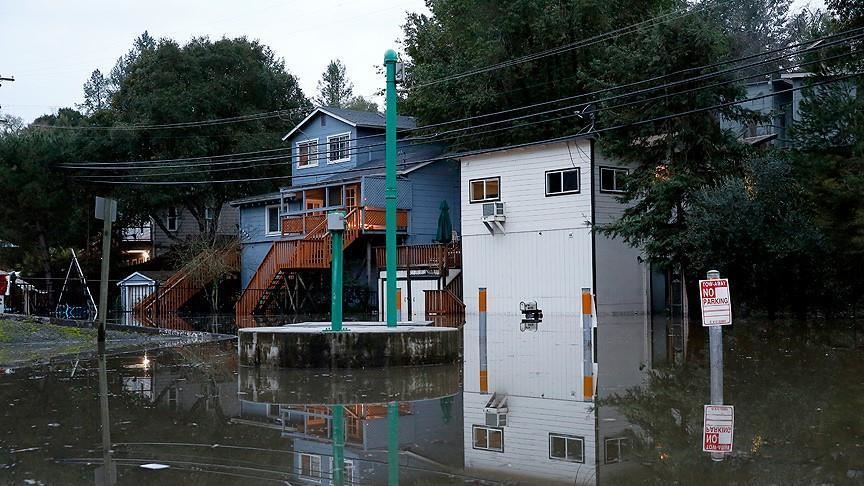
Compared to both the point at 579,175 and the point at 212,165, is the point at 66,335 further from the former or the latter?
the point at 212,165

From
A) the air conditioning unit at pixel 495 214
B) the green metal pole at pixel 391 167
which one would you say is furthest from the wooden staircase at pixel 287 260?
the green metal pole at pixel 391 167

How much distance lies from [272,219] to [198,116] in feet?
26.4

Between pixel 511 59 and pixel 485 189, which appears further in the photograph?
pixel 511 59

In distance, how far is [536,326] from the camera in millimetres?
28406

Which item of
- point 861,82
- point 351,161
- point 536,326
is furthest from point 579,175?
point 351,161

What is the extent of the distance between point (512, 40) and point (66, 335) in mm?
26527

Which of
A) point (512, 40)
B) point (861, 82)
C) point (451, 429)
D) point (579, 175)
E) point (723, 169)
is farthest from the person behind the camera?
point (512, 40)

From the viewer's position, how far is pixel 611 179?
3444cm

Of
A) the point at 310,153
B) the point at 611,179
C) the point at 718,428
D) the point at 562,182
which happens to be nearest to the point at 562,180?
the point at 562,182

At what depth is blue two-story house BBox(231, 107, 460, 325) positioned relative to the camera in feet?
138

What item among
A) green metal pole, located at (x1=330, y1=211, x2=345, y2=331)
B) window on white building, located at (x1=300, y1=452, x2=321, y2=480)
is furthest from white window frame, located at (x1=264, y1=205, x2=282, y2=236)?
window on white building, located at (x1=300, y1=452, x2=321, y2=480)

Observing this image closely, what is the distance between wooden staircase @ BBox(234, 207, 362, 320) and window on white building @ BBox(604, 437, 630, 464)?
32.7m

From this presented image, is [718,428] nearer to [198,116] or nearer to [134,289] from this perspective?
[134,289]

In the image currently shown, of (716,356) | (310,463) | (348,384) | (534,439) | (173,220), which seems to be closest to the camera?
(310,463)
